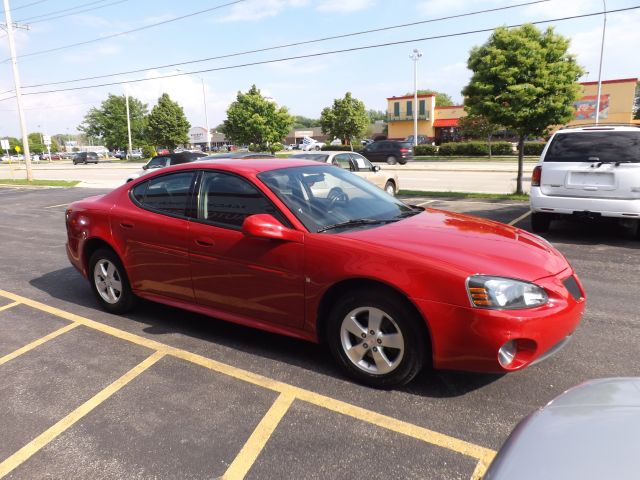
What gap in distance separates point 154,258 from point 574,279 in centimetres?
330

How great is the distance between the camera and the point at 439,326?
2895mm

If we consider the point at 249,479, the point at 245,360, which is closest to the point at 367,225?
the point at 245,360

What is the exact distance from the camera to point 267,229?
133 inches

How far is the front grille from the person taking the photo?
10.2 ft

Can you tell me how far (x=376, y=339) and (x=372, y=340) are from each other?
0.03 m

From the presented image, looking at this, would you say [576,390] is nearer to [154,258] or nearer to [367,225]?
[367,225]

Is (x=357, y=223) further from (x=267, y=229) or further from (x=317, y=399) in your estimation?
(x=317, y=399)

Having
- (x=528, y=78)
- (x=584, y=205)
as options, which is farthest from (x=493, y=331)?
(x=528, y=78)

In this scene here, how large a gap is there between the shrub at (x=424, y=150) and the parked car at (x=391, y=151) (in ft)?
29.2

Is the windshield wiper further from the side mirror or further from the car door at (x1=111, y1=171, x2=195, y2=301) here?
the car door at (x1=111, y1=171, x2=195, y2=301)

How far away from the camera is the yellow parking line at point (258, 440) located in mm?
2486

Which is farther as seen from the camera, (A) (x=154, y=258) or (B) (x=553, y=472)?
(A) (x=154, y=258)

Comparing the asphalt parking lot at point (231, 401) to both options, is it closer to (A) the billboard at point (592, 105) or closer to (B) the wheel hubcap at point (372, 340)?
(B) the wheel hubcap at point (372, 340)

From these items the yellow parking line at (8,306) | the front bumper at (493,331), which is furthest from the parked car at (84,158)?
the front bumper at (493,331)
